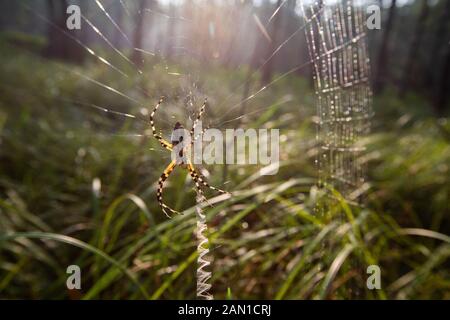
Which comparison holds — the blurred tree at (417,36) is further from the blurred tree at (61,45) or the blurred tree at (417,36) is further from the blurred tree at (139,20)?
the blurred tree at (61,45)

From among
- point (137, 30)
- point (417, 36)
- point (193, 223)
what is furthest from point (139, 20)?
point (417, 36)

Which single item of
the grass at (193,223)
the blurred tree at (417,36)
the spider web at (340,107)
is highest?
the blurred tree at (417,36)

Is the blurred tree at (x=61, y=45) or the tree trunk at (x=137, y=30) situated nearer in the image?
the tree trunk at (x=137, y=30)

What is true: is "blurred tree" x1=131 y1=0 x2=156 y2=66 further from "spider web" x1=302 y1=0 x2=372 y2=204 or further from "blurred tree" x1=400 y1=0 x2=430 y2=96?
"blurred tree" x1=400 y1=0 x2=430 y2=96

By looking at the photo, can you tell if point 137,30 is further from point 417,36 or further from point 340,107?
point 417,36

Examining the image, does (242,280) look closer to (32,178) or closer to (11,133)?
(32,178)

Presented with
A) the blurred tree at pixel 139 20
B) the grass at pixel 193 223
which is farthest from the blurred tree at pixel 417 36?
the grass at pixel 193 223

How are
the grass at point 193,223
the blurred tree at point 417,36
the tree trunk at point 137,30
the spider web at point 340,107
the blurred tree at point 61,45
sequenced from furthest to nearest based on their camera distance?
the blurred tree at point 417,36
the blurred tree at point 61,45
the spider web at point 340,107
the grass at point 193,223
the tree trunk at point 137,30

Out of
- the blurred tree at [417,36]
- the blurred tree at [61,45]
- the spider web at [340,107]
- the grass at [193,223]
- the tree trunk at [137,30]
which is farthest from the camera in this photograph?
the blurred tree at [417,36]

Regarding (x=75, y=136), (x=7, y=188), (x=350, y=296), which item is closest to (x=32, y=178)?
(x=7, y=188)

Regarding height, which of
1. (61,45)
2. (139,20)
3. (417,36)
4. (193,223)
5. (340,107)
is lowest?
A: (193,223)
